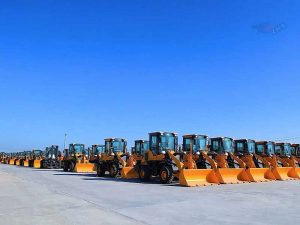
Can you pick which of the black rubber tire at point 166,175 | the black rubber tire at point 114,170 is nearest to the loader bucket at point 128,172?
the black rubber tire at point 114,170

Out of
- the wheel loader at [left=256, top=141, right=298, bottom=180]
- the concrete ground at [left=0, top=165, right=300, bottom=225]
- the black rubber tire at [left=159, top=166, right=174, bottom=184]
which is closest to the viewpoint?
the concrete ground at [left=0, top=165, right=300, bottom=225]

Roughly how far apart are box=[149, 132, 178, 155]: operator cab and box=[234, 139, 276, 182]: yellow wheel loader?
190 inches

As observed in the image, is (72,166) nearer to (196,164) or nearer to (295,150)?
(196,164)

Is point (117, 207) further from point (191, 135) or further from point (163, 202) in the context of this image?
point (191, 135)

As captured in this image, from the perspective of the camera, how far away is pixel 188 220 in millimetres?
9289

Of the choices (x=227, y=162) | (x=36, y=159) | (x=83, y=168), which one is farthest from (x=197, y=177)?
(x=36, y=159)

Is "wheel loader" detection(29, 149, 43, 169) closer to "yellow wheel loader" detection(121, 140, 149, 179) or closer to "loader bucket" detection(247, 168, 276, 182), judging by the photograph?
"yellow wheel loader" detection(121, 140, 149, 179)

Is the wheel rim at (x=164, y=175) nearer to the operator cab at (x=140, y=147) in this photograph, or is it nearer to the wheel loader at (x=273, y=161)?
the operator cab at (x=140, y=147)

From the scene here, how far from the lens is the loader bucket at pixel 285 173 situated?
25.3 m

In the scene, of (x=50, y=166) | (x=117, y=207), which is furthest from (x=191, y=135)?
(x=50, y=166)

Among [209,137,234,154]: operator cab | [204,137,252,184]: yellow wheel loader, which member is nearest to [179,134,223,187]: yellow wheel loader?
[204,137,252,184]: yellow wheel loader

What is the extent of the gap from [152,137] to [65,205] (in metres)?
10.9

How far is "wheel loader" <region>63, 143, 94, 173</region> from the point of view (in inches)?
1355

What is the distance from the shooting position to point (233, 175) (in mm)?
21422
